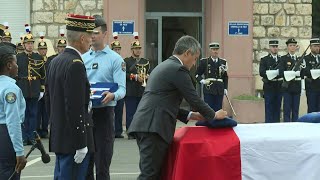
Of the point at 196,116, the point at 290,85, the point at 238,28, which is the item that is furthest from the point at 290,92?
the point at 196,116

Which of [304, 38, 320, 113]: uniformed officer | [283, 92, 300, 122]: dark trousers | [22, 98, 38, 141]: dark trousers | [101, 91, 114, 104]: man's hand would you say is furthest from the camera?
[283, 92, 300, 122]: dark trousers

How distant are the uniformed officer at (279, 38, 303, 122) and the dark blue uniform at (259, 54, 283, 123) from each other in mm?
192

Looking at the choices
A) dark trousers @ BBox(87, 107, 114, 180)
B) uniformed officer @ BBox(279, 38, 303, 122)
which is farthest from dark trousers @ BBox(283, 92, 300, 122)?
dark trousers @ BBox(87, 107, 114, 180)

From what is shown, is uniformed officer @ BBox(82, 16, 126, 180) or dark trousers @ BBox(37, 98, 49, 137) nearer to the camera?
uniformed officer @ BBox(82, 16, 126, 180)

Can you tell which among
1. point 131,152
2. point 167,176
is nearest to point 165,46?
point 131,152

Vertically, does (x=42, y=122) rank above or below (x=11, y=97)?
below

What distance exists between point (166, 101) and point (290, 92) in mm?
10751

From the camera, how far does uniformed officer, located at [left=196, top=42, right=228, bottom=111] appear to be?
18219 millimetres

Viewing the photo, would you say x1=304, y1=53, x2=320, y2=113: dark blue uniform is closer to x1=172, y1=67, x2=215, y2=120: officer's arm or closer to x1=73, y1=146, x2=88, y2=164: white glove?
x1=172, y1=67, x2=215, y2=120: officer's arm

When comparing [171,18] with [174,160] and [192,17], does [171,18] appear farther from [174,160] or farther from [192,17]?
[174,160]

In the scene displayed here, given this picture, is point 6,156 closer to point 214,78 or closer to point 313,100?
point 214,78

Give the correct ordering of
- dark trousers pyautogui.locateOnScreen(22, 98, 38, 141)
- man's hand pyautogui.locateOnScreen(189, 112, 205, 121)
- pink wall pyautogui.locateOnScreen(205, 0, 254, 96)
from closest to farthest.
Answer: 1. man's hand pyautogui.locateOnScreen(189, 112, 205, 121)
2. dark trousers pyautogui.locateOnScreen(22, 98, 38, 141)
3. pink wall pyautogui.locateOnScreen(205, 0, 254, 96)

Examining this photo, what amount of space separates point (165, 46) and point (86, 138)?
14.6 meters

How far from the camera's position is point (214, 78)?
18.2 metres
